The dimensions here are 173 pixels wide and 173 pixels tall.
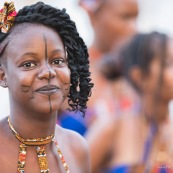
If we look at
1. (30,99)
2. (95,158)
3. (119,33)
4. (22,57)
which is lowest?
(95,158)

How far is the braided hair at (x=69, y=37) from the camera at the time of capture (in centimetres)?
346

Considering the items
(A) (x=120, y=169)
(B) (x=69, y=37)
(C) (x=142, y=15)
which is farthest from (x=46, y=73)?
(C) (x=142, y=15)

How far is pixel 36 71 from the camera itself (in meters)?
3.32

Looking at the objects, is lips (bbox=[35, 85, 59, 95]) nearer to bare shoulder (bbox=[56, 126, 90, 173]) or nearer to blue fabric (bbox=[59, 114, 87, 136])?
bare shoulder (bbox=[56, 126, 90, 173])

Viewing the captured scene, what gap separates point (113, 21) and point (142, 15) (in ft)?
3.32

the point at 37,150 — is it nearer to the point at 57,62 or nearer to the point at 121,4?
the point at 57,62

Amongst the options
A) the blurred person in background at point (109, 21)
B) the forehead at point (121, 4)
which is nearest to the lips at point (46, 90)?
the blurred person in background at point (109, 21)

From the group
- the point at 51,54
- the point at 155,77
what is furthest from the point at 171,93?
the point at 51,54

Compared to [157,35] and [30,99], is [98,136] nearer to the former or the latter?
[157,35]

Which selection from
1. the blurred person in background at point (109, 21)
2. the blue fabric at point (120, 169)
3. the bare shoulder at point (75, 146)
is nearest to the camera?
the bare shoulder at point (75, 146)

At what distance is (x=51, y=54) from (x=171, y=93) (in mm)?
2889

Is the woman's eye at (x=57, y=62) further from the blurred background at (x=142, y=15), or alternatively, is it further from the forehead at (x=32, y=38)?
the blurred background at (x=142, y=15)

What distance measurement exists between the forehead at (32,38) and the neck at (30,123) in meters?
0.32

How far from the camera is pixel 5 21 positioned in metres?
3.46
